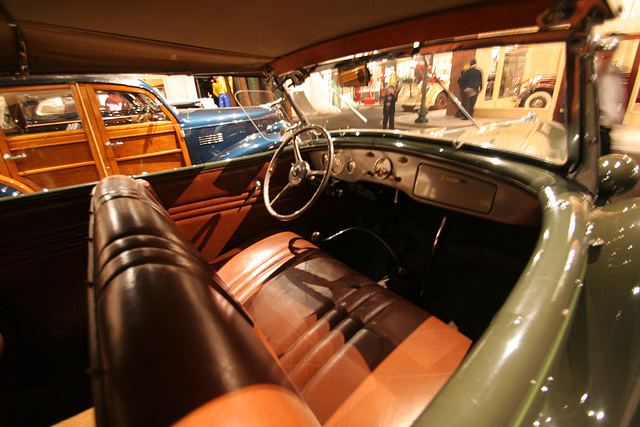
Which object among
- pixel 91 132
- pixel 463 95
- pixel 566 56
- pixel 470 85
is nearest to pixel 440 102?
pixel 463 95

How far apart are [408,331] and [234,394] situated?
34.4 inches

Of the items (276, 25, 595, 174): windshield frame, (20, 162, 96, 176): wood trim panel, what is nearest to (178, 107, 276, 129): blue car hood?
(20, 162, 96, 176): wood trim panel

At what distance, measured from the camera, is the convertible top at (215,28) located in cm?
94

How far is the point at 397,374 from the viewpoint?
98 cm

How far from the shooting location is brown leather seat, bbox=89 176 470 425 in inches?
16.5

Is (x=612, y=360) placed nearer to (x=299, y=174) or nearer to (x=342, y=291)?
(x=342, y=291)

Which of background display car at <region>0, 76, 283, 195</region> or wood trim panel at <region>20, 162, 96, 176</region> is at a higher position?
background display car at <region>0, 76, 283, 195</region>

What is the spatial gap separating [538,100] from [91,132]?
4.27 m

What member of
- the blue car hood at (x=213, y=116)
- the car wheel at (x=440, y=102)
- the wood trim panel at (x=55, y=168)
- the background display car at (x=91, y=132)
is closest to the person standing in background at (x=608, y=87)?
the car wheel at (x=440, y=102)

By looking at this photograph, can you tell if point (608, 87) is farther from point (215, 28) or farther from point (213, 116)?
point (213, 116)

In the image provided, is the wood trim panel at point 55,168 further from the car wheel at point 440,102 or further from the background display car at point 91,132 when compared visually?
the car wheel at point 440,102

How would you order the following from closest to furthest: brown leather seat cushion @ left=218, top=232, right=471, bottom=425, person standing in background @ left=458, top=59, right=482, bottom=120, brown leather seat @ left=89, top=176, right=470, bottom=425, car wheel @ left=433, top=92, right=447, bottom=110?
brown leather seat @ left=89, top=176, right=470, bottom=425 < brown leather seat cushion @ left=218, top=232, right=471, bottom=425 < person standing in background @ left=458, top=59, right=482, bottom=120 < car wheel @ left=433, top=92, right=447, bottom=110

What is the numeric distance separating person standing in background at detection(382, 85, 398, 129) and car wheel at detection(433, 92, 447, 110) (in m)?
0.24

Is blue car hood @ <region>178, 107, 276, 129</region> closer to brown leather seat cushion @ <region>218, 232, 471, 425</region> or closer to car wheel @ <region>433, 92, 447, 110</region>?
car wheel @ <region>433, 92, 447, 110</region>
